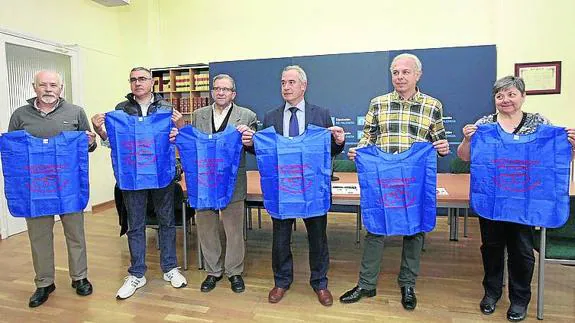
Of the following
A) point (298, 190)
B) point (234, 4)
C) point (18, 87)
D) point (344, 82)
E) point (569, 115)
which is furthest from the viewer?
point (234, 4)

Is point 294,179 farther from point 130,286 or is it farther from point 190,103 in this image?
point 190,103

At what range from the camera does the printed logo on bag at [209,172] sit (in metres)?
2.51

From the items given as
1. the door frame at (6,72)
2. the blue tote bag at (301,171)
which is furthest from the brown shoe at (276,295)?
the door frame at (6,72)

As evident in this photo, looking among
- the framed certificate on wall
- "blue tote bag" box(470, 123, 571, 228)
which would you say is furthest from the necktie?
the framed certificate on wall

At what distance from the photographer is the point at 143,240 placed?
266 cm

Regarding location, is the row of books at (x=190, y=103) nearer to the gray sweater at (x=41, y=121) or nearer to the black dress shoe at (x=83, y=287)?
the gray sweater at (x=41, y=121)

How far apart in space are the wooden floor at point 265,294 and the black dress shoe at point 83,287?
0.04 metres

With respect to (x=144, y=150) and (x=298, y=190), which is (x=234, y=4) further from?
(x=298, y=190)

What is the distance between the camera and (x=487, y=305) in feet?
7.67

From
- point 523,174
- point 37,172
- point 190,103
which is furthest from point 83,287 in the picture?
point 190,103

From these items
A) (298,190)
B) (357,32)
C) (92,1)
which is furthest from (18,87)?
(357,32)

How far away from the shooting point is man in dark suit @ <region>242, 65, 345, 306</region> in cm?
238

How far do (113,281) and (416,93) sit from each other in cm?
254

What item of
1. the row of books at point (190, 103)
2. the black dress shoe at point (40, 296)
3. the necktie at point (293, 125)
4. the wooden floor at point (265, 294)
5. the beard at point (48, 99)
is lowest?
the wooden floor at point (265, 294)
